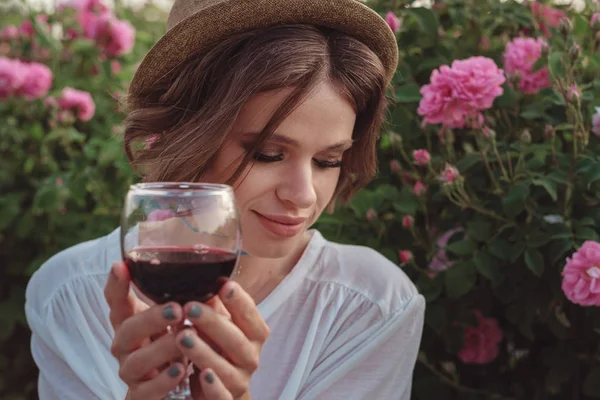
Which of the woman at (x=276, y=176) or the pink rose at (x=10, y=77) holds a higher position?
the woman at (x=276, y=176)

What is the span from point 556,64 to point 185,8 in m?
1.11

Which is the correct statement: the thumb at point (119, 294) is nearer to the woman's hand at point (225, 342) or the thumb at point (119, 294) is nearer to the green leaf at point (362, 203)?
the woman's hand at point (225, 342)

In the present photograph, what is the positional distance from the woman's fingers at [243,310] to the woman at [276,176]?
0.01m

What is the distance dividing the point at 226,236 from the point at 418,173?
1494 mm

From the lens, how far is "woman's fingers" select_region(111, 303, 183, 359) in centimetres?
149

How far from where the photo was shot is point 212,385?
1533mm

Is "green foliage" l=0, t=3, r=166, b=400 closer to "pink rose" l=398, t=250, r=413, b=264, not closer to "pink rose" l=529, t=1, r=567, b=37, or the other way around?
"pink rose" l=398, t=250, r=413, b=264

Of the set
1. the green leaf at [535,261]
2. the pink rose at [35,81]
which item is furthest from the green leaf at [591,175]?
the pink rose at [35,81]

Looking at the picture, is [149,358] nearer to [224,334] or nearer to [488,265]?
[224,334]

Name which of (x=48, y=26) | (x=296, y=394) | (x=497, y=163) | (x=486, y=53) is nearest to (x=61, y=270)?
(x=296, y=394)

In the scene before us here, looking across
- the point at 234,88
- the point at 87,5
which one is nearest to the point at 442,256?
the point at 234,88

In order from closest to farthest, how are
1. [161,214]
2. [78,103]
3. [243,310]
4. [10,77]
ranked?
[161,214], [243,310], [78,103], [10,77]

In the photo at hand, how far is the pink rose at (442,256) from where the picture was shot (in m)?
2.69

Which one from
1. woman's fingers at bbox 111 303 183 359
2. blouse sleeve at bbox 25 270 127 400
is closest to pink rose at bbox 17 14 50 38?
blouse sleeve at bbox 25 270 127 400
